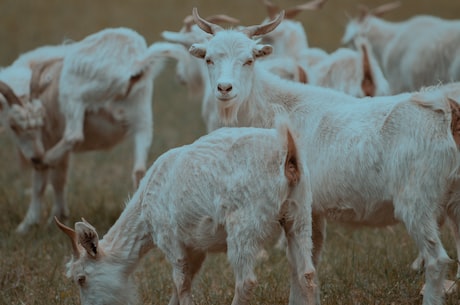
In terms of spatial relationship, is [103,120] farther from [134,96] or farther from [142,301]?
[142,301]

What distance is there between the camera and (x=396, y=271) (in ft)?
21.9

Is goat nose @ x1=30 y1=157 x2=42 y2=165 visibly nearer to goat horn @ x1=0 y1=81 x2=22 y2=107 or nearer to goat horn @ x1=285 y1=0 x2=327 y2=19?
goat horn @ x1=0 y1=81 x2=22 y2=107

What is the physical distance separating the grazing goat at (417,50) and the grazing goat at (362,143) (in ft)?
14.1

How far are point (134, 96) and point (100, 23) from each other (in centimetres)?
1508

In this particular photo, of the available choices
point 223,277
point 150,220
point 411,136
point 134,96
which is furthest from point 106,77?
point 411,136

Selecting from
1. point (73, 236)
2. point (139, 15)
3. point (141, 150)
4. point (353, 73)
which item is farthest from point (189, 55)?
point (139, 15)

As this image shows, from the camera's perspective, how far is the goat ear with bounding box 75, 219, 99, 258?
5.38m

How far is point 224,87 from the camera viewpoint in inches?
238

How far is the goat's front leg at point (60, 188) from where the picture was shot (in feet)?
30.3

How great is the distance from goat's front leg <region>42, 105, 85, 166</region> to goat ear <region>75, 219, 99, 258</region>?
3150 mm

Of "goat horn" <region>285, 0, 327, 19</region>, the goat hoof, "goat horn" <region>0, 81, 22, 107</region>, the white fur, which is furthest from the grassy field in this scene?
the white fur

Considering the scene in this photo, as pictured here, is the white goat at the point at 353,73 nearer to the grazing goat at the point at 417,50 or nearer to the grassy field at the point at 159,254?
the grassy field at the point at 159,254

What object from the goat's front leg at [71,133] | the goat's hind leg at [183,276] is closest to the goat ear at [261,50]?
the goat's hind leg at [183,276]

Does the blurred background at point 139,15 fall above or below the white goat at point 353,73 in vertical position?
below
